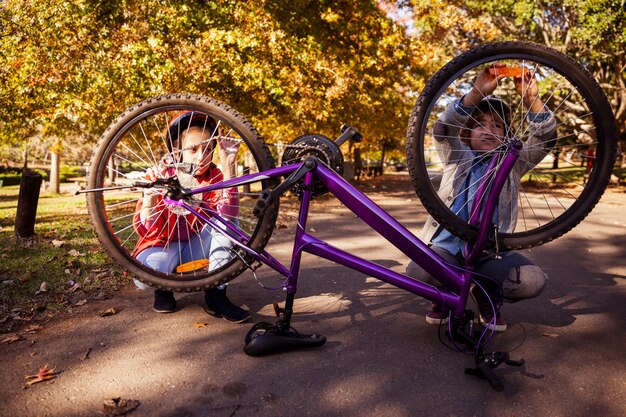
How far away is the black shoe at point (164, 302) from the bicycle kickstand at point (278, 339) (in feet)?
2.86

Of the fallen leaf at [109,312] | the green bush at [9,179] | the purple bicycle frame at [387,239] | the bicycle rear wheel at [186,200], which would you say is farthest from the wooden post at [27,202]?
the green bush at [9,179]

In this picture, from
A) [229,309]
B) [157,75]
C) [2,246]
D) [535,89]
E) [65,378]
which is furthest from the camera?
[157,75]

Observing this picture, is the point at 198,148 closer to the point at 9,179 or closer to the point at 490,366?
the point at 490,366

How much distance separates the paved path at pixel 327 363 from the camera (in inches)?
81.6

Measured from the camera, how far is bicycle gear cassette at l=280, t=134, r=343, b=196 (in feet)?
8.55

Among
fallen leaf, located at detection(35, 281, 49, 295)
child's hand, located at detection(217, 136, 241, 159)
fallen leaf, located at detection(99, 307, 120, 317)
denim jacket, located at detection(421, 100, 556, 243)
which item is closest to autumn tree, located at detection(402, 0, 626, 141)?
denim jacket, located at detection(421, 100, 556, 243)

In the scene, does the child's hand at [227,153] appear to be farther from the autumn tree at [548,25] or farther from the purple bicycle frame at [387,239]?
the autumn tree at [548,25]

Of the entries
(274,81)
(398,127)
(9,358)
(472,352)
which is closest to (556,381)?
(472,352)

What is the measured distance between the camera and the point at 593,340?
2.88 metres

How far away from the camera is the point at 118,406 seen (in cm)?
200

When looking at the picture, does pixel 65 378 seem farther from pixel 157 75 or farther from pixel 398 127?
pixel 398 127

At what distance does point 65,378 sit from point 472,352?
2196mm

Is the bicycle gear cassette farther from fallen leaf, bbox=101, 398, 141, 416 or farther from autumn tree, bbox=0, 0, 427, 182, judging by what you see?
autumn tree, bbox=0, 0, 427, 182

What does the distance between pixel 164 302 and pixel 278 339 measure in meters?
1.10
